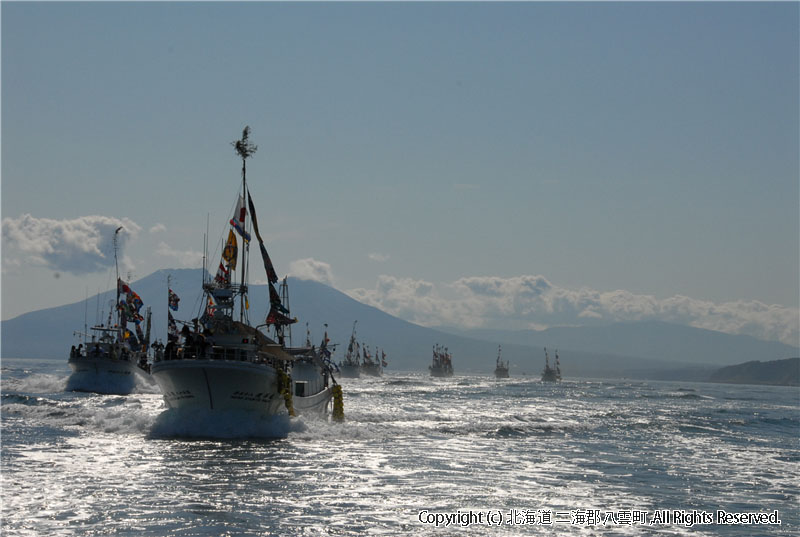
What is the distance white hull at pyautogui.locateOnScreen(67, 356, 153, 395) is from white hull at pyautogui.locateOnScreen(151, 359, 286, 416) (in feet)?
169

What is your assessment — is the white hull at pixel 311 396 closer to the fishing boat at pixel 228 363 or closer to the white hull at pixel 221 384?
the fishing boat at pixel 228 363

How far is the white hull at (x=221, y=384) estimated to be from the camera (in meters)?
39.7

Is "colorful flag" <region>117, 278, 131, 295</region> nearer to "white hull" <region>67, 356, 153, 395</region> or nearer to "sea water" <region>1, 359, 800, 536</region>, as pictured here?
"white hull" <region>67, 356, 153, 395</region>

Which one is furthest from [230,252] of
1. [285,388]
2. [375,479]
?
[375,479]

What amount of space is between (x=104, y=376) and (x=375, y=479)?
6830 centimetres

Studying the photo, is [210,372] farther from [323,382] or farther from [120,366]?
[120,366]

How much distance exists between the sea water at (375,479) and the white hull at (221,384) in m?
0.85

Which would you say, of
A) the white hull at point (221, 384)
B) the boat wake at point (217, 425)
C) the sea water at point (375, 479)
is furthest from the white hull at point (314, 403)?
the white hull at point (221, 384)

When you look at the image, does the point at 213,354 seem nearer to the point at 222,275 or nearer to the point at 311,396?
the point at 222,275

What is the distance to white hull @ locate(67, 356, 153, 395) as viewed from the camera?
8906 centimetres

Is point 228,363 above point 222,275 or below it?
below

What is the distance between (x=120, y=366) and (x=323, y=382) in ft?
128

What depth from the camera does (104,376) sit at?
8931 centimetres

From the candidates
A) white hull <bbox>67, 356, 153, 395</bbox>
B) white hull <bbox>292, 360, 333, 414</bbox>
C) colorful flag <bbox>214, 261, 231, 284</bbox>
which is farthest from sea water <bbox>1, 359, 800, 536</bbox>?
white hull <bbox>67, 356, 153, 395</bbox>
